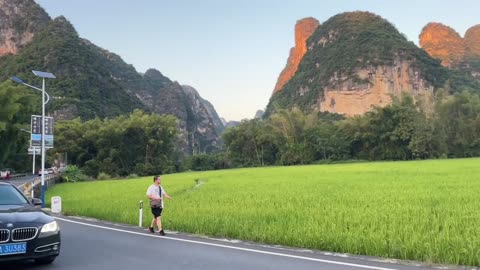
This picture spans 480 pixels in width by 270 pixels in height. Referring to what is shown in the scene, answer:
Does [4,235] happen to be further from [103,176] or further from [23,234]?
[103,176]

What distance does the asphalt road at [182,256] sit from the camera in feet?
24.2

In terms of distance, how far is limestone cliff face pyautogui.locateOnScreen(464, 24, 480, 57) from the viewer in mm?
167250

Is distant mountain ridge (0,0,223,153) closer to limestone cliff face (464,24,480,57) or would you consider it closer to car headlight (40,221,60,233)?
car headlight (40,221,60,233)

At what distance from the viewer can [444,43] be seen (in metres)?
173

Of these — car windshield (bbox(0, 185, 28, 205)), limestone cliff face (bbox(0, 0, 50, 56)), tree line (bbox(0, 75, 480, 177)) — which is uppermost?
limestone cliff face (bbox(0, 0, 50, 56))

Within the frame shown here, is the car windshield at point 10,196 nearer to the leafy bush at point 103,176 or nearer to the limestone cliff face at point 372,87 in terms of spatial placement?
the leafy bush at point 103,176

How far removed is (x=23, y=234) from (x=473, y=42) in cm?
19092

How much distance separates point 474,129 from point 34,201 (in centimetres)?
6471

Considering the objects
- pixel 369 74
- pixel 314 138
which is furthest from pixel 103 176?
pixel 369 74

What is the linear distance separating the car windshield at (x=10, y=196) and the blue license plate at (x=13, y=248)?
1.60 meters

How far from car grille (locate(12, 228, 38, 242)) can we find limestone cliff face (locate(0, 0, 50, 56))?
387 feet

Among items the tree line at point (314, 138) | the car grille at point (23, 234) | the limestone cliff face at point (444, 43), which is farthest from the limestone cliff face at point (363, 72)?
the car grille at point (23, 234)

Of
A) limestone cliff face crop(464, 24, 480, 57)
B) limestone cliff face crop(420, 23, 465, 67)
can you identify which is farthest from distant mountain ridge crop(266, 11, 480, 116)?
limestone cliff face crop(464, 24, 480, 57)

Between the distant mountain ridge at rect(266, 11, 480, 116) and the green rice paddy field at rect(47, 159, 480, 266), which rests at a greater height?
the distant mountain ridge at rect(266, 11, 480, 116)
